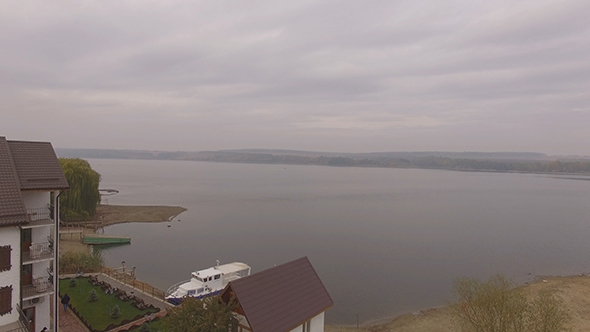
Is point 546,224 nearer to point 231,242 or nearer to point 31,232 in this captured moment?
point 231,242

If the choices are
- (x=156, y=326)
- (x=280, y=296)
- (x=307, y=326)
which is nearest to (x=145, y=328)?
(x=156, y=326)

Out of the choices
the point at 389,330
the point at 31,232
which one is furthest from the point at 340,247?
the point at 31,232

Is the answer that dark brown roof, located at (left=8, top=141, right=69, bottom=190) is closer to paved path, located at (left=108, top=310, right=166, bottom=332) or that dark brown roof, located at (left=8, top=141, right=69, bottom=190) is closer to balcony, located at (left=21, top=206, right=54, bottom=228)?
balcony, located at (left=21, top=206, right=54, bottom=228)

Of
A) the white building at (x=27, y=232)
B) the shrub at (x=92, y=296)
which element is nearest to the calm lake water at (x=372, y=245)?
the shrub at (x=92, y=296)

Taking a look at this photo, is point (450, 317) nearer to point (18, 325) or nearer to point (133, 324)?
point (133, 324)

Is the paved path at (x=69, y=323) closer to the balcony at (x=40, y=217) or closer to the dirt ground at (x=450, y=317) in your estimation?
the balcony at (x=40, y=217)
